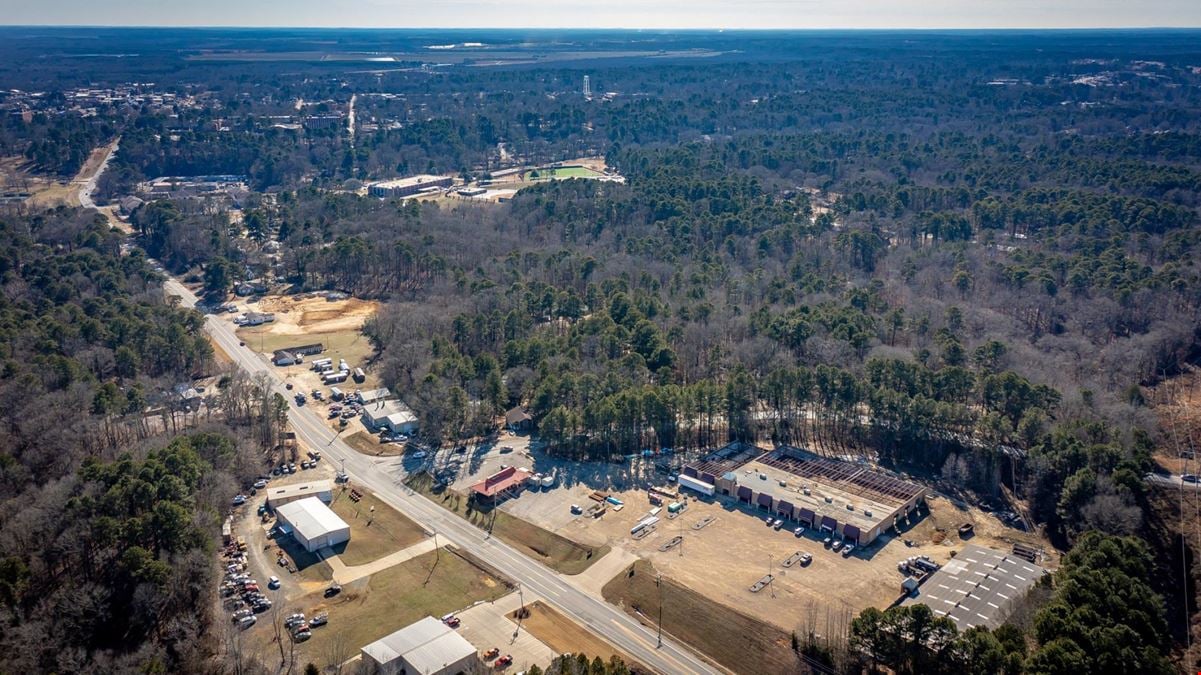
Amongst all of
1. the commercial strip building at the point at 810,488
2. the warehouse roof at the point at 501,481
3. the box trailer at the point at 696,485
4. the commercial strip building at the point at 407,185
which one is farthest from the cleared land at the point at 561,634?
the commercial strip building at the point at 407,185

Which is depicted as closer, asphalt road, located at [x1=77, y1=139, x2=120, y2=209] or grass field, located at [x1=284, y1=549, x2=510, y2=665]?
grass field, located at [x1=284, y1=549, x2=510, y2=665]

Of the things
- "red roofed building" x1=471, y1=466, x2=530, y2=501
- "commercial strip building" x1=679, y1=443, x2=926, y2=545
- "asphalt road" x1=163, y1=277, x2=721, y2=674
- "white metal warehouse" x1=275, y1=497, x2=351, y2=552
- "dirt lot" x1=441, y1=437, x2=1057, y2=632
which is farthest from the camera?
"red roofed building" x1=471, y1=466, x2=530, y2=501

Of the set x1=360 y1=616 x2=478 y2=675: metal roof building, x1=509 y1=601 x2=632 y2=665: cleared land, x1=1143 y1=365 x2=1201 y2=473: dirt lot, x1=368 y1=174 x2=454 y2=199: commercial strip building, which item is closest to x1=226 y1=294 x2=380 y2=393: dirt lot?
x1=509 y1=601 x2=632 y2=665: cleared land

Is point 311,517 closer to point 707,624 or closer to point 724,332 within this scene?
point 707,624

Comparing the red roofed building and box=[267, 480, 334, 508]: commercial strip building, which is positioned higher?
box=[267, 480, 334, 508]: commercial strip building

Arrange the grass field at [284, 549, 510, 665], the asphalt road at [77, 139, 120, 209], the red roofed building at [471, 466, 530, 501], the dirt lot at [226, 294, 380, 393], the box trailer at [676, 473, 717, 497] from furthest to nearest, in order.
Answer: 1. the asphalt road at [77, 139, 120, 209]
2. the dirt lot at [226, 294, 380, 393]
3. the box trailer at [676, 473, 717, 497]
4. the red roofed building at [471, 466, 530, 501]
5. the grass field at [284, 549, 510, 665]

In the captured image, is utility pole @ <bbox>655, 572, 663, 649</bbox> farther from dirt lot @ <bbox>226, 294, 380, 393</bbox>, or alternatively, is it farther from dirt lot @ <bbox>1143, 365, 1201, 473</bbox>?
dirt lot @ <bbox>226, 294, 380, 393</bbox>

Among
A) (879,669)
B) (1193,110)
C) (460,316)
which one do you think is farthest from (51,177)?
(1193,110)
